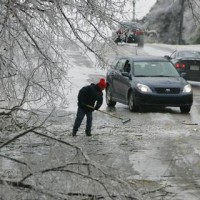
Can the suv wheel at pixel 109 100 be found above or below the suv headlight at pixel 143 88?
below

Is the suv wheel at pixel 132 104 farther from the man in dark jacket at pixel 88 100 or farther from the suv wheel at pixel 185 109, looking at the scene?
the man in dark jacket at pixel 88 100

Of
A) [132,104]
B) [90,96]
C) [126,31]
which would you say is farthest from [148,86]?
[126,31]

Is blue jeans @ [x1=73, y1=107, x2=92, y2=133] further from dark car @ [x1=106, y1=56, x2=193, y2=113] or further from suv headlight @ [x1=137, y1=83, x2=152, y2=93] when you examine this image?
suv headlight @ [x1=137, y1=83, x2=152, y2=93]

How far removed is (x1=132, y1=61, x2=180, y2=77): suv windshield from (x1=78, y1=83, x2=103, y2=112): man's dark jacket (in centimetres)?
454

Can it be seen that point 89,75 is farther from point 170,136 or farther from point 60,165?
point 60,165

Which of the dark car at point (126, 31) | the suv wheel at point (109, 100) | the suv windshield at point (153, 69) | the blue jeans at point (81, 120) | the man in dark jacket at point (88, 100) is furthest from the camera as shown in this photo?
the suv wheel at point (109, 100)

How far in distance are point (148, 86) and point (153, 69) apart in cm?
130

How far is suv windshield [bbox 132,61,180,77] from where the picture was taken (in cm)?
1772

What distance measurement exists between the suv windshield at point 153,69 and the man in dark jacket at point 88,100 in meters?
4.50

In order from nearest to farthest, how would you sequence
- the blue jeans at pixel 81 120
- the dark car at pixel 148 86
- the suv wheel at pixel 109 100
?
the blue jeans at pixel 81 120, the dark car at pixel 148 86, the suv wheel at pixel 109 100

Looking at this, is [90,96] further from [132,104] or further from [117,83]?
[117,83]

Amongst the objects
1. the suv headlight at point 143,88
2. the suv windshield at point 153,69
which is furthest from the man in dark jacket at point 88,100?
the suv windshield at point 153,69

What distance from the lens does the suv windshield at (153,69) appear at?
17719 millimetres

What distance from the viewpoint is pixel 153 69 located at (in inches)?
707
